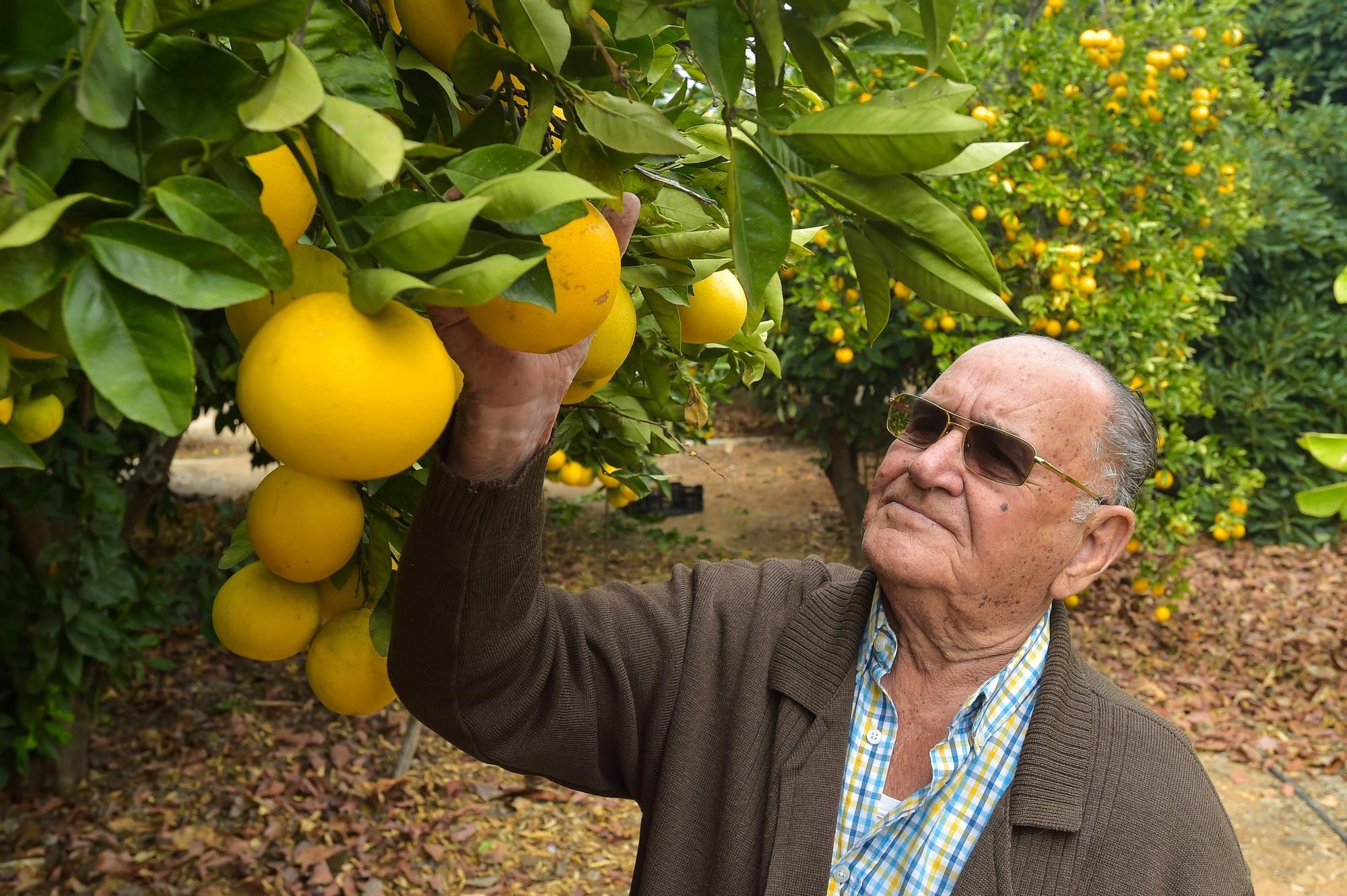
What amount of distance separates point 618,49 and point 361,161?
0.33 meters

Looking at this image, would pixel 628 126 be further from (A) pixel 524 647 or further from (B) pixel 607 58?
(A) pixel 524 647

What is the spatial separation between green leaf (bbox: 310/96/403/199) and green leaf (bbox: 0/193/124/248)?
124mm

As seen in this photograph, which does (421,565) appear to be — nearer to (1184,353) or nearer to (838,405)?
(1184,353)

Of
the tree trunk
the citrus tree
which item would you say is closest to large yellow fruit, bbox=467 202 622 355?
the citrus tree

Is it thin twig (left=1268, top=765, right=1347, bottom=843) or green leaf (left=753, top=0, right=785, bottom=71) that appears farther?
thin twig (left=1268, top=765, right=1347, bottom=843)

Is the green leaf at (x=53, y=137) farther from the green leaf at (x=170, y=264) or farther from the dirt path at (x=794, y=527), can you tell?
the dirt path at (x=794, y=527)

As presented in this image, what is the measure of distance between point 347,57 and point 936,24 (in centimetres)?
41

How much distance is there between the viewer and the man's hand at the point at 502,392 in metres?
0.93

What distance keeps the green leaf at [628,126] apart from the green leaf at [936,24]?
0.17 meters

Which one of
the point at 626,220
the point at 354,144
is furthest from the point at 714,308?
the point at 354,144

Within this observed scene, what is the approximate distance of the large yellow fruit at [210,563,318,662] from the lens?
114 centimetres

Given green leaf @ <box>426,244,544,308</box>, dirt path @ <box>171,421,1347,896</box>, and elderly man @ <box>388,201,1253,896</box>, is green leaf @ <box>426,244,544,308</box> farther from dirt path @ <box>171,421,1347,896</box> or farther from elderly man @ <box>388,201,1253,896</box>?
dirt path @ <box>171,421,1347,896</box>

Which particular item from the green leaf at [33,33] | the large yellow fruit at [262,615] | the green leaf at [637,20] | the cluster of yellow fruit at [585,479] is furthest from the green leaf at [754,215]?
the cluster of yellow fruit at [585,479]

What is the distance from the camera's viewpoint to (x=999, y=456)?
65.8 inches
